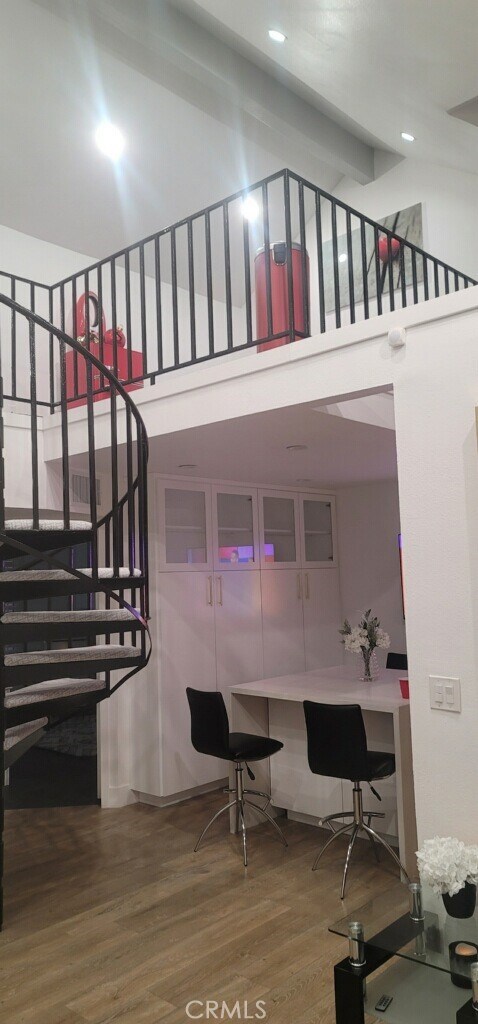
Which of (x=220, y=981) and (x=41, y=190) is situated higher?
(x=41, y=190)

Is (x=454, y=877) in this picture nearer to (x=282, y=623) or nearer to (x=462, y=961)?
(x=462, y=961)

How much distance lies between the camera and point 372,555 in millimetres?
6508

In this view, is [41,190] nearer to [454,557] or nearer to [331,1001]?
[454,557]

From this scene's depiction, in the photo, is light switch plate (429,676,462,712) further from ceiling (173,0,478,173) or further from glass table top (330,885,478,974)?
ceiling (173,0,478,173)

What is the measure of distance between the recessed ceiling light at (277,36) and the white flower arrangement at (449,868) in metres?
4.55

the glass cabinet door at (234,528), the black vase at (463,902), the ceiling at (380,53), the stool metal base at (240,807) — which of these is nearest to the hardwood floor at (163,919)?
the stool metal base at (240,807)

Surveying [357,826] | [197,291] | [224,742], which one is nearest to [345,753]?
[357,826]

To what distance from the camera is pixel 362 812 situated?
13.0 feet

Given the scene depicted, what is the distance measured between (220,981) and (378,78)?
16.0 ft

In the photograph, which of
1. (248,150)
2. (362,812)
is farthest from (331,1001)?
(248,150)

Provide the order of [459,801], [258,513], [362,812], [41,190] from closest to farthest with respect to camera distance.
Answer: [459,801], [362,812], [41,190], [258,513]

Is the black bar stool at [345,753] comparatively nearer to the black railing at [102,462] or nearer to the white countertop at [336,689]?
the white countertop at [336,689]

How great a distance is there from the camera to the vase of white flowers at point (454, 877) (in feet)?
7.52

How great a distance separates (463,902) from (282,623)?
3.80 m
